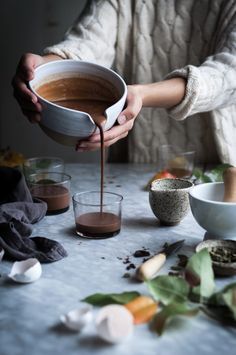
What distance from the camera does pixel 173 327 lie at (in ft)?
2.57

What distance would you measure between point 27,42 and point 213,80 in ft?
4.21

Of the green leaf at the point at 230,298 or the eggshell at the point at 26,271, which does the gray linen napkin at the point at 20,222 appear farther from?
the green leaf at the point at 230,298

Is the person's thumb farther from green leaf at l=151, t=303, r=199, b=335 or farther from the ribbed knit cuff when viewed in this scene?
green leaf at l=151, t=303, r=199, b=335

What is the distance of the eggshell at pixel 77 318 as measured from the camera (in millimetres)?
763

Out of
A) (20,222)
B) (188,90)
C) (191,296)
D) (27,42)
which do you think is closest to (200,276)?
(191,296)

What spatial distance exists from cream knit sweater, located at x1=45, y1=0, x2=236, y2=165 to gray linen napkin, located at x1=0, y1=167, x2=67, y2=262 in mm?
438

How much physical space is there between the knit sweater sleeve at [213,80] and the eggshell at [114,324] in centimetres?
73

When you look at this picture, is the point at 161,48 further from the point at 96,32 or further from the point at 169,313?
the point at 169,313

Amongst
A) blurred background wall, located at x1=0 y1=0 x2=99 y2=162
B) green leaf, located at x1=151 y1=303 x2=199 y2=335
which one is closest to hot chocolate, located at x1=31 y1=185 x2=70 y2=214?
green leaf, located at x1=151 y1=303 x2=199 y2=335

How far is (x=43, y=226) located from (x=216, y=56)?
0.62 m

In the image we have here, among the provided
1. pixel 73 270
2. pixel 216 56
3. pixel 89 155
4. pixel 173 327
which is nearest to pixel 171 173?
pixel 216 56

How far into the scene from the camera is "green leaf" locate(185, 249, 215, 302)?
2.71 ft

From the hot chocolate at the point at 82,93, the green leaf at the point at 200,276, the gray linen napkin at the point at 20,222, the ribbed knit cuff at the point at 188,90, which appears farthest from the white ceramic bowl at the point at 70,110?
the green leaf at the point at 200,276

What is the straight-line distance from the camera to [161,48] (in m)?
1.64
